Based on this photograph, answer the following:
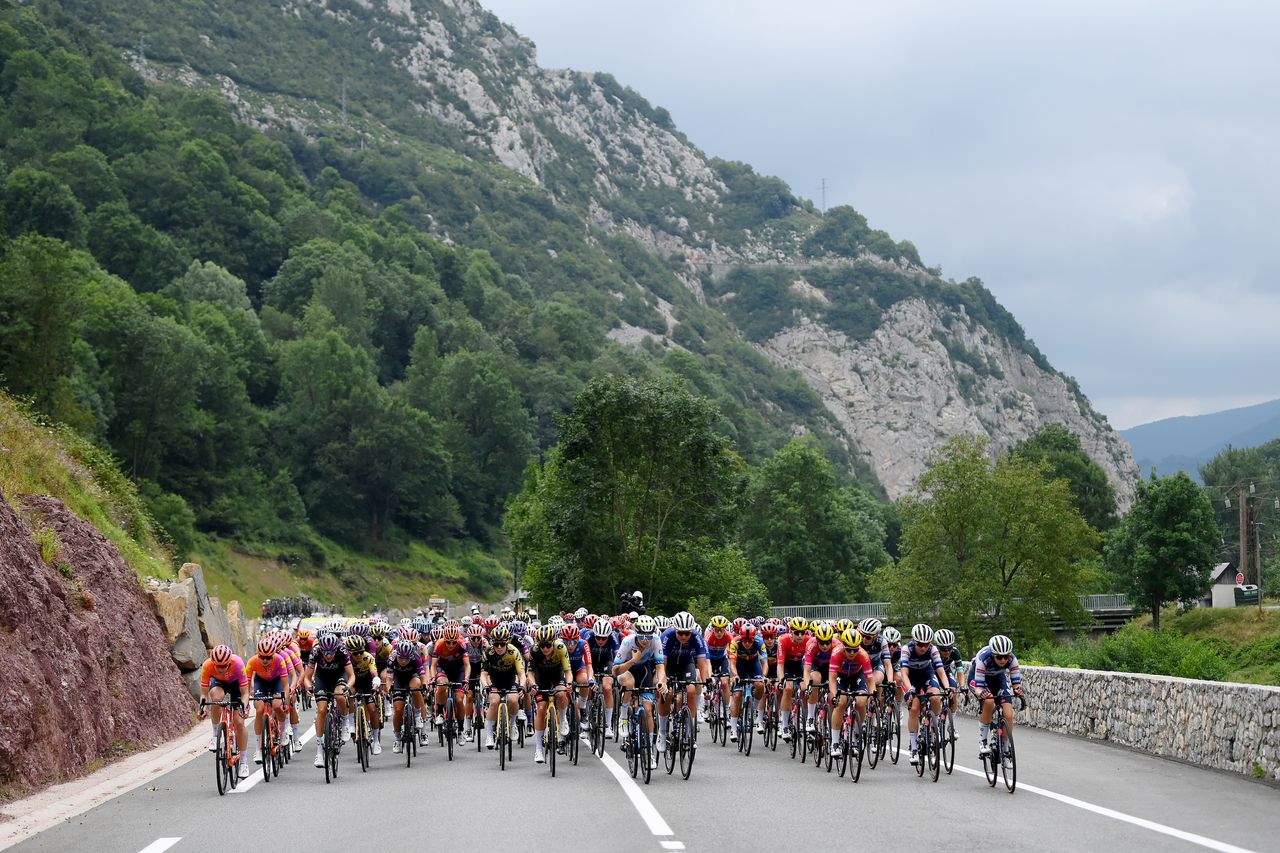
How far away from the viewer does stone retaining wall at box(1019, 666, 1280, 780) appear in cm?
1748

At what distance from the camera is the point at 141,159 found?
485 ft

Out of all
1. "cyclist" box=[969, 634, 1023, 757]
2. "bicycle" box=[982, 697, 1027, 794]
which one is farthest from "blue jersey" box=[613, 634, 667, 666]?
"bicycle" box=[982, 697, 1027, 794]

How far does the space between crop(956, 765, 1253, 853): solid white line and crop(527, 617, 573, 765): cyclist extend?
5.66 m

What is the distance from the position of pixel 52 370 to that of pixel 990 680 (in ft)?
186

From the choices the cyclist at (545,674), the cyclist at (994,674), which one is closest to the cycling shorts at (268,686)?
the cyclist at (545,674)

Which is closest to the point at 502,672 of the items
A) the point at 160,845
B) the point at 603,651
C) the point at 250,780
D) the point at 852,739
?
the point at 603,651

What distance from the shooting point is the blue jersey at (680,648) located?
1853 centimetres

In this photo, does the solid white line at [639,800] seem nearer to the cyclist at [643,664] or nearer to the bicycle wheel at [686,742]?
the cyclist at [643,664]

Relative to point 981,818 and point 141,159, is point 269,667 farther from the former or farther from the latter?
point 141,159

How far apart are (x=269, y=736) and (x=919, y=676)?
7.92 m

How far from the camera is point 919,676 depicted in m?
18.4

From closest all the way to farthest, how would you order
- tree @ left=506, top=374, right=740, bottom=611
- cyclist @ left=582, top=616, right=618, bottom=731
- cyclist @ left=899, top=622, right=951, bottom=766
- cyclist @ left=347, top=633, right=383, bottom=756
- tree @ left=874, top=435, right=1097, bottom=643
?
cyclist @ left=899, top=622, right=951, bottom=766 → cyclist @ left=582, top=616, right=618, bottom=731 → cyclist @ left=347, top=633, right=383, bottom=756 → tree @ left=506, top=374, right=740, bottom=611 → tree @ left=874, top=435, right=1097, bottom=643

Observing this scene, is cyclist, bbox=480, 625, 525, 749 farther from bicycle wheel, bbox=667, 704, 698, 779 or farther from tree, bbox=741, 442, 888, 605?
tree, bbox=741, 442, 888, 605

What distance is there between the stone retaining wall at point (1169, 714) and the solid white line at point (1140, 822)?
2890 mm
